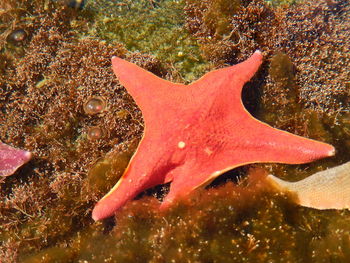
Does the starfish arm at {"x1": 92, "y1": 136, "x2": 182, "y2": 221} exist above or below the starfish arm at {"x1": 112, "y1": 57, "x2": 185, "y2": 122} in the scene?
below

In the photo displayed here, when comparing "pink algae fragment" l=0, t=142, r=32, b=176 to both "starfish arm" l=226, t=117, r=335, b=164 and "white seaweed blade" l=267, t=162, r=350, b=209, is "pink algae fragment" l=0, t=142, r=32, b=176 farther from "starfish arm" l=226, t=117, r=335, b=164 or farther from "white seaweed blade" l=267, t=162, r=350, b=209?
"white seaweed blade" l=267, t=162, r=350, b=209

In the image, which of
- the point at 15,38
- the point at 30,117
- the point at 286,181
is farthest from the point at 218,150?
the point at 15,38

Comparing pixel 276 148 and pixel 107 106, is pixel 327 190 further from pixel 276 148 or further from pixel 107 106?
pixel 107 106

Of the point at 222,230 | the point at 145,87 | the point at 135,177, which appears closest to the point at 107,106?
the point at 145,87

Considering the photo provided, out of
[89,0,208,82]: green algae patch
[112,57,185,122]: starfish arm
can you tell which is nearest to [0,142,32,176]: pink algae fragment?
[112,57,185,122]: starfish arm

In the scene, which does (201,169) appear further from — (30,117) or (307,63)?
(30,117)
